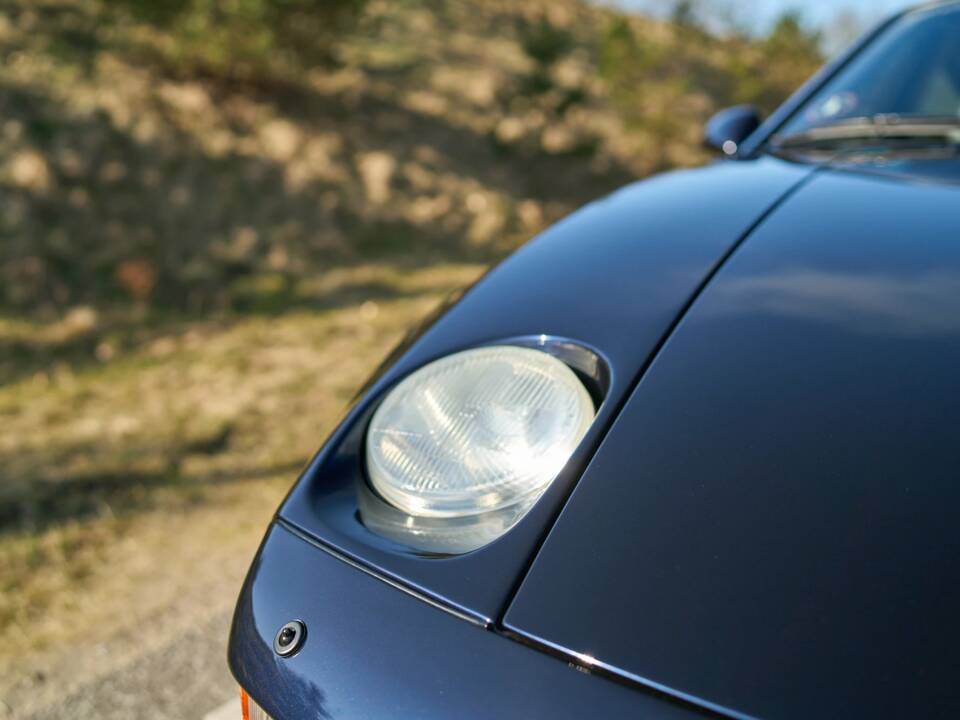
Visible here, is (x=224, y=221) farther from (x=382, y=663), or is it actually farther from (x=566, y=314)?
(x=382, y=663)

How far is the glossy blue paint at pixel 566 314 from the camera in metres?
0.93

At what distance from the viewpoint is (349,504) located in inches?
43.1

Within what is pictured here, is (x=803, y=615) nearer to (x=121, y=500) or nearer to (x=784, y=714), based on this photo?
(x=784, y=714)

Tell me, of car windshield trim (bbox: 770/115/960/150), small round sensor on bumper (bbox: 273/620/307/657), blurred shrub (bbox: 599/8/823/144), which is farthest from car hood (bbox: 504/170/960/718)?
blurred shrub (bbox: 599/8/823/144)

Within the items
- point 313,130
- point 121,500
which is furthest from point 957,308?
point 313,130

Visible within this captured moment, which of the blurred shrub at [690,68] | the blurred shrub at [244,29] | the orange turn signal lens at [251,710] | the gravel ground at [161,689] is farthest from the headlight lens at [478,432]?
the blurred shrub at [690,68]

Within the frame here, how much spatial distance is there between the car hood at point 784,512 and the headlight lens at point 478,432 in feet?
0.25

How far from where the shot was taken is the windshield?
Result: 203 cm

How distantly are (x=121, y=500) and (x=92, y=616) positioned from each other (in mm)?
636

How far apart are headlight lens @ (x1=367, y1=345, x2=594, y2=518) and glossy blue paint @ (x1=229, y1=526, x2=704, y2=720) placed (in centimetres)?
15

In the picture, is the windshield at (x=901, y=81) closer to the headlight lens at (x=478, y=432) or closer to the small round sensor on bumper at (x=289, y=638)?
the headlight lens at (x=478, y=432)

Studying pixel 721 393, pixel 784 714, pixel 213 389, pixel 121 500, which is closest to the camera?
pixel 784 714

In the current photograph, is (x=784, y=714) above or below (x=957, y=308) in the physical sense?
below

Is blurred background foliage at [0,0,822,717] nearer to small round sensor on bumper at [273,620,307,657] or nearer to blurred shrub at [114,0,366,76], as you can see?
blurred shrub at [114,0,366,76]
